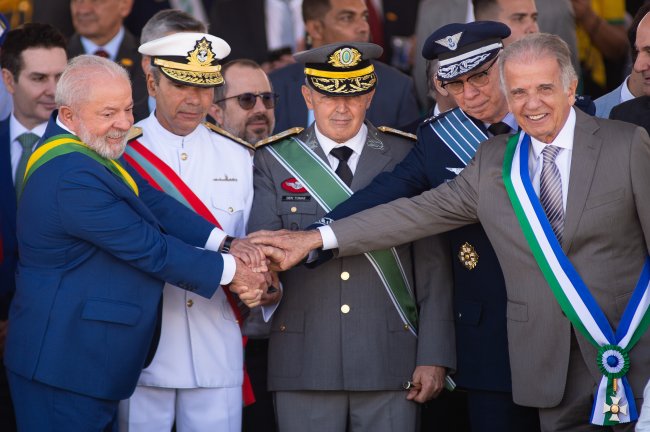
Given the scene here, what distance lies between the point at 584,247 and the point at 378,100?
2.76 metres

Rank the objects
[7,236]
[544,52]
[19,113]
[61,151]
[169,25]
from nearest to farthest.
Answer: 1. [544,52]
2. [61,151]
3. [7,236]
4. [169,25]
5. [19,113]

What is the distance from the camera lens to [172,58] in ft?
17.3

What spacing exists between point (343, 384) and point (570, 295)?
3.55 feet

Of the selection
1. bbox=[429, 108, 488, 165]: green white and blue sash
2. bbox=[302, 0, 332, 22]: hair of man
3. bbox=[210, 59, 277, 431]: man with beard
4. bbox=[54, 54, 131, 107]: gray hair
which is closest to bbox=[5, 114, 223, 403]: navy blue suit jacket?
bbox=[54, 54, 131, 107]: gray hair

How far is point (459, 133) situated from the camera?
523 cm

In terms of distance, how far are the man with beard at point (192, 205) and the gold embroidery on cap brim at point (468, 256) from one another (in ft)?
3.24

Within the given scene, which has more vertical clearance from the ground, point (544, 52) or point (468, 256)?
point (544, 52)

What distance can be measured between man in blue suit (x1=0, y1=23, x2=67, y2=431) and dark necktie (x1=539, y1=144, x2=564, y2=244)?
8.28ft

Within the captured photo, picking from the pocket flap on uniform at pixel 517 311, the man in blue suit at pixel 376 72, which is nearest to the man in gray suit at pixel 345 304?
the pocket flap on uniform at pixel 517 311

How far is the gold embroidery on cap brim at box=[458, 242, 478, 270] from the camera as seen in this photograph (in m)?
5.02

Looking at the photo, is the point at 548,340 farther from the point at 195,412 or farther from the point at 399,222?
the point at 195,412

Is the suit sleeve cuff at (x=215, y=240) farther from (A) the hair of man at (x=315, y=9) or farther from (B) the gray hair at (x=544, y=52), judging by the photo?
(A) the hair of man at (x=315, y=9)

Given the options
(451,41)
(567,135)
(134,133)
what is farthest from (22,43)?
(567,135)

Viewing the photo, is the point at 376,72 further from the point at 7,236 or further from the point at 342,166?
the point at 7,236
